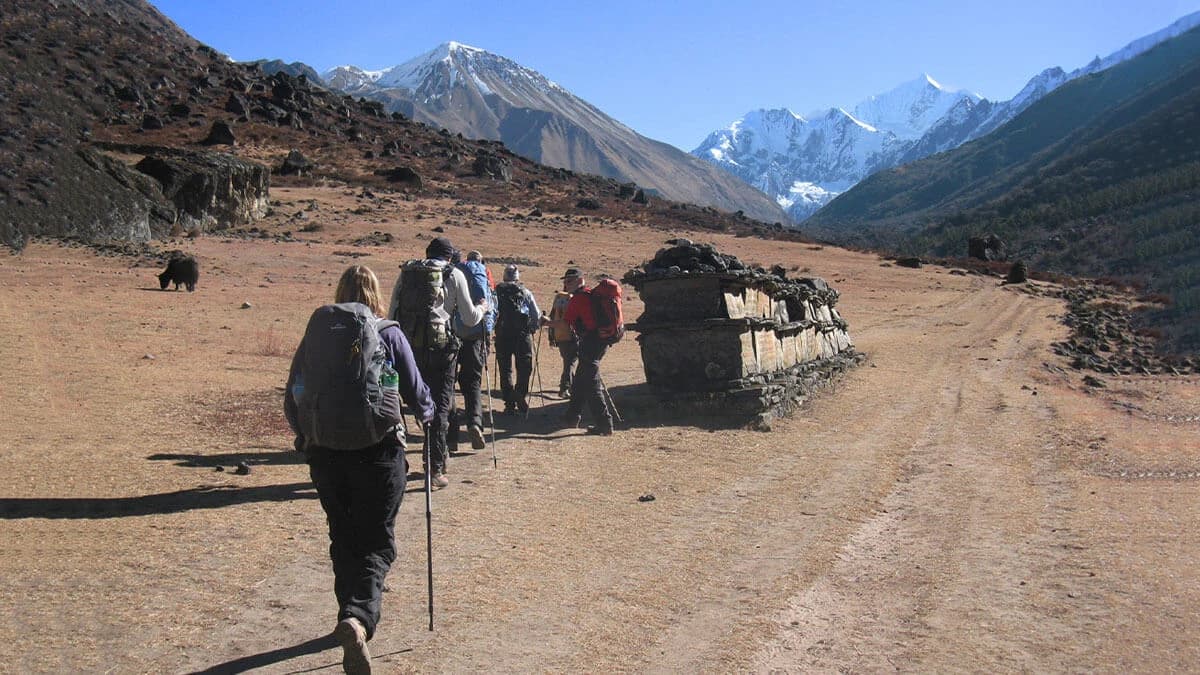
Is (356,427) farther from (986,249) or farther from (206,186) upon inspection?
(986,249)

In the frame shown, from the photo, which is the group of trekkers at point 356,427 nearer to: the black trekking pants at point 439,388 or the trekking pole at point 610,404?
the black trekking pants at point 439,388

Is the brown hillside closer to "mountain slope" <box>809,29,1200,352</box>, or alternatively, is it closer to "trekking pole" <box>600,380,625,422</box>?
"trekking pole" <box>600,380,625,422</box>

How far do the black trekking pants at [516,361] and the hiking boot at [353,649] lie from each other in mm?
6911

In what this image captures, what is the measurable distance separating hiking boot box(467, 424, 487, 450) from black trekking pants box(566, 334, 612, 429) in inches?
64.6

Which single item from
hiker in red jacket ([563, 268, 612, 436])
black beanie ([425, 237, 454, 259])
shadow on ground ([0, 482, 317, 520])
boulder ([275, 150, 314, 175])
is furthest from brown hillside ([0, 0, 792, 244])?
shadow on ground ([0, 482, 317, 520])

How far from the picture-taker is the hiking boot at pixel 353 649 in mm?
3955

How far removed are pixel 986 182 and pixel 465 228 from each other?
554ft

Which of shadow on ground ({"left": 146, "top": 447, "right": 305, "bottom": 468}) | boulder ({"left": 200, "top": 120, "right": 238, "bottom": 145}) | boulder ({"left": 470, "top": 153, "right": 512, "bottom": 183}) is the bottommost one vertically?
shadow on ground ({"left": 146, "top": 447, "right": 305, "bottom": 468})

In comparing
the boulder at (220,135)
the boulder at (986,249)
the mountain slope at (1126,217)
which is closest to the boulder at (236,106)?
→ the boulder at (220,135)

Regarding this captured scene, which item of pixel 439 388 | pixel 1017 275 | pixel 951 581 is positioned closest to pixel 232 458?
pixel 439 388

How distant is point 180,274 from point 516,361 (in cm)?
1346

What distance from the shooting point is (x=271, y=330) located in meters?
16.7

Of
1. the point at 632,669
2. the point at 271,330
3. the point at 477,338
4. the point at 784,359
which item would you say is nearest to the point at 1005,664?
the point at 632,669

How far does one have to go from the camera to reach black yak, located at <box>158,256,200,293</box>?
2100cm
